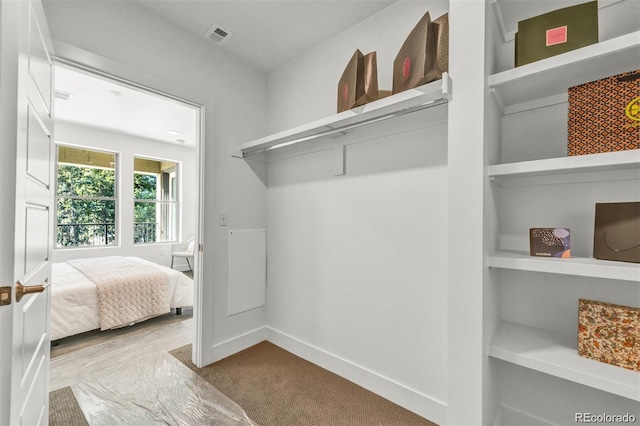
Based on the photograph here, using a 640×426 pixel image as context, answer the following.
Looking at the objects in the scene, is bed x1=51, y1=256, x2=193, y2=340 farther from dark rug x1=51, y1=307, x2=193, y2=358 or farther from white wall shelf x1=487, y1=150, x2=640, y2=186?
white wall shelf x1=487, y1=150, x2=640, y2=186

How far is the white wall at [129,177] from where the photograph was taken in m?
4.68

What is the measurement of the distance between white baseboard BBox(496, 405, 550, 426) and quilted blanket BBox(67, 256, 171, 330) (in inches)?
128

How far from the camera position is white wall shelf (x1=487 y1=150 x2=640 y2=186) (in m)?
0.93

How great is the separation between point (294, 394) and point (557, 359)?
59.9 inches

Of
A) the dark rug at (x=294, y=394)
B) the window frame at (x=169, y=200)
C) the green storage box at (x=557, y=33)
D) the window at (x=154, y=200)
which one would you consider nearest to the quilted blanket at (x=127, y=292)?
the dark rug at (x=294, y=394)

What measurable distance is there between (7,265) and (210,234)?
1498 millimetres

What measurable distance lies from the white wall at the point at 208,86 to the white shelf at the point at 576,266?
2.00 meters

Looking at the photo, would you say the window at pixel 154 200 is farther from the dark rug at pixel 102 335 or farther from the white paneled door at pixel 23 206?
the white paneled door at pixel 23 206

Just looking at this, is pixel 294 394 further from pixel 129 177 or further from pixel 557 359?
pixel 129 177

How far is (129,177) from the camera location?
526cm

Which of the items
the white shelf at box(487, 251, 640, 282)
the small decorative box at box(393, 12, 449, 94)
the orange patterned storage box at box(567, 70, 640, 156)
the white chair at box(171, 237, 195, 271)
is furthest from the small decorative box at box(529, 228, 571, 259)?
the white chair at box(171, 237, 195, 271)

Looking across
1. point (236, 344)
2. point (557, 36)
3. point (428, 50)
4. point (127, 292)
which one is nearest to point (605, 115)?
point (557, 36)

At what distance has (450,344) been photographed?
1.20m

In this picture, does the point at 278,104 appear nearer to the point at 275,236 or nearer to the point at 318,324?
the point at 275,236
